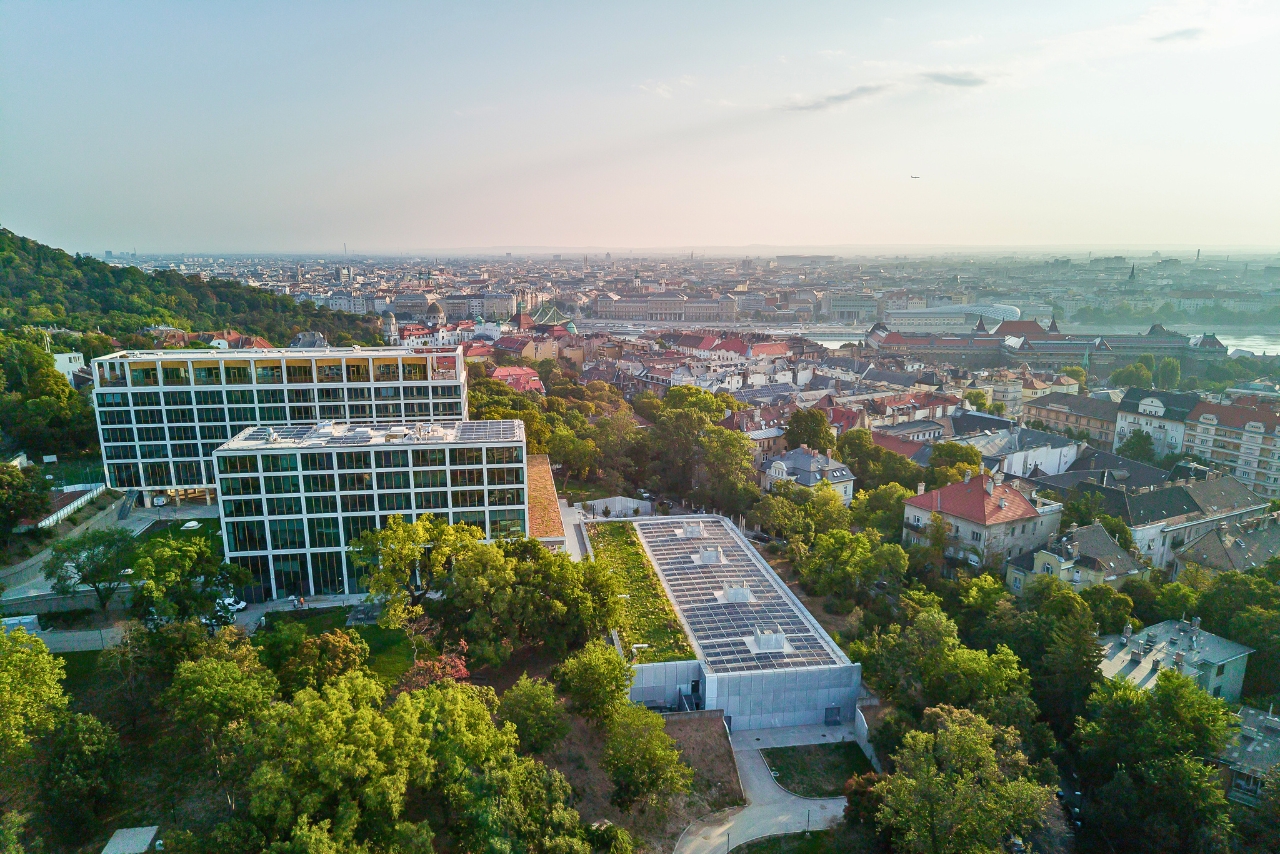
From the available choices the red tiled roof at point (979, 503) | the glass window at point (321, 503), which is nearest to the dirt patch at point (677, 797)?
the glass window at point (321, 503)

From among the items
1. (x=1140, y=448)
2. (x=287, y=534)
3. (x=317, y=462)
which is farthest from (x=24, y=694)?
(x=1140, y=448)

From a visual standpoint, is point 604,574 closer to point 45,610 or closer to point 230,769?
point 230,769

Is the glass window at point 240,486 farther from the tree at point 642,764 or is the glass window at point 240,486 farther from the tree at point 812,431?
the tree at point 812,431

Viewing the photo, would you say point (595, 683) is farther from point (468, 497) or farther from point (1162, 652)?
point (1162, 652)

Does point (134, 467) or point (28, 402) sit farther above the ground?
point (28, 402)

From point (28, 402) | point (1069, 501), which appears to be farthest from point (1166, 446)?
point (28, 402)

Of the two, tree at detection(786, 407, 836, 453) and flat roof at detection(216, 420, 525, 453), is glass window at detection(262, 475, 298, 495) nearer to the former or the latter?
flat roof at detection(216, 420, 525, 453)
